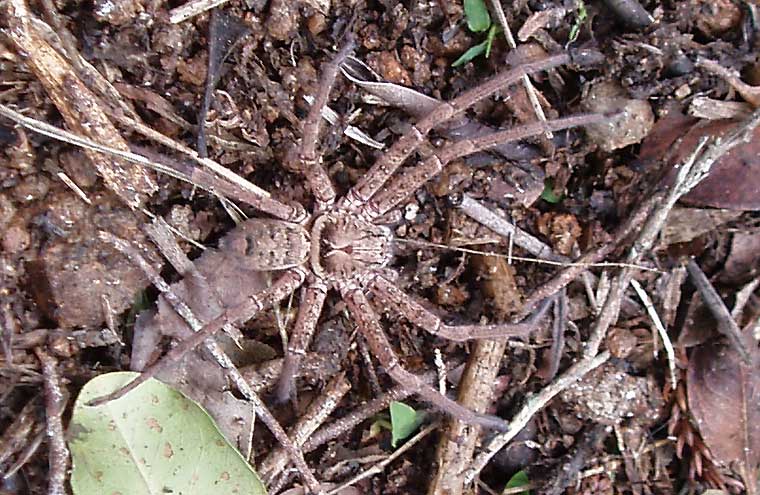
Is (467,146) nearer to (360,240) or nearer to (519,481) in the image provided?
(360,240)

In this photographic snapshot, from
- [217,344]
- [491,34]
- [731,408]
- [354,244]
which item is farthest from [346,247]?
[731,408]

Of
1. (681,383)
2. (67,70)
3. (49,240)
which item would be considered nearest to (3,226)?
(49,240)

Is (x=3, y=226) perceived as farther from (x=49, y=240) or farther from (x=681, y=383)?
(x=681, y=383)

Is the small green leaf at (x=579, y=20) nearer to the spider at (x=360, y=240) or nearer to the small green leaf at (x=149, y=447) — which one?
the spider at (x=360, y=240)

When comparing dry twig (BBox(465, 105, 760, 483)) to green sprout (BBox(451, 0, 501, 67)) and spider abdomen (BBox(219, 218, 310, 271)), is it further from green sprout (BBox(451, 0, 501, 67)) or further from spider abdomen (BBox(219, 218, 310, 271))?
spider abdomen (BBox(219, 218, 310, 271))

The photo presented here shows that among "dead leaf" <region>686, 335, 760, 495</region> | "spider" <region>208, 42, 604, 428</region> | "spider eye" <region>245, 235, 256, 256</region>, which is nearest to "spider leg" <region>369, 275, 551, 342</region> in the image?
"spider" <region>208, 42, 604, 428</region>
